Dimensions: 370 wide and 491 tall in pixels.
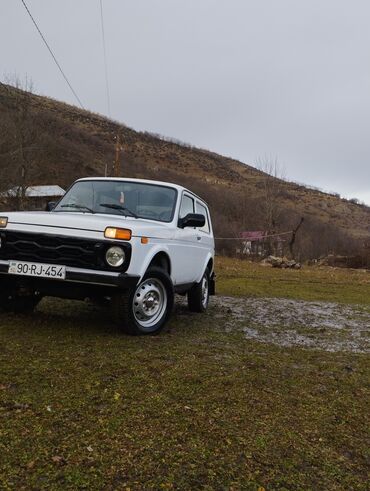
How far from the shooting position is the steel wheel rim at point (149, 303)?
15.8 feet

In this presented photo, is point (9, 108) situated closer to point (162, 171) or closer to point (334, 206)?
point (162, 171)

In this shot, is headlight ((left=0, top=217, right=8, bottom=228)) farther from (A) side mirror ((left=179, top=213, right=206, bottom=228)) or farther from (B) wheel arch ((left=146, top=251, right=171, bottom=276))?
(A) side mirror ((left=179, top=213, right=206, bottom=228))

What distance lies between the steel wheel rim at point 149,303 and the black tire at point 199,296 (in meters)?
1.82

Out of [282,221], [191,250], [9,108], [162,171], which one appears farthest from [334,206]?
[191,250]

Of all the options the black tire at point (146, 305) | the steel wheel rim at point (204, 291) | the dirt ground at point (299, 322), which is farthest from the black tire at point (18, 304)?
the steel wheel rim at point (204, 291)

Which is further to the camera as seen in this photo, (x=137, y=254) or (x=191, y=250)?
(x=191, y=250)

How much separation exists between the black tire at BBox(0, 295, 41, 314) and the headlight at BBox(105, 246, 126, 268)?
169cm

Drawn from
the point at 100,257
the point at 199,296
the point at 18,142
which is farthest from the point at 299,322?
the point at 18,142

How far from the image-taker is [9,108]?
34000mm

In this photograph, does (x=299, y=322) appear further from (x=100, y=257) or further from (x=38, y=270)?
(x=38, y=270)

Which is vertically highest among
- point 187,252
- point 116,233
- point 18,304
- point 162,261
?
point 116,233

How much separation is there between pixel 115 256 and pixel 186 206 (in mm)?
2252

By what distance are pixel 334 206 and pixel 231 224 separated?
199ft

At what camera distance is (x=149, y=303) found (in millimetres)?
4941
